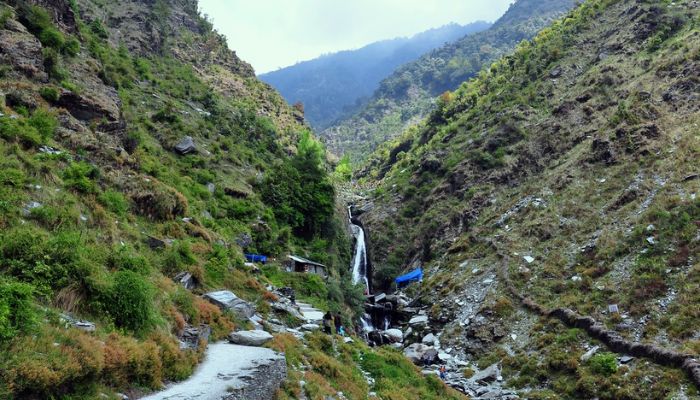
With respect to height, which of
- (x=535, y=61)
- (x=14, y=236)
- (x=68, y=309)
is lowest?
(x=68, y=309)

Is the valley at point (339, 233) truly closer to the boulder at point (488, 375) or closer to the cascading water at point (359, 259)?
the boulder at point (488, 375)

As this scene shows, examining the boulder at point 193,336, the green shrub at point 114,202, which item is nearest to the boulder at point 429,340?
the boulder at point 193,336

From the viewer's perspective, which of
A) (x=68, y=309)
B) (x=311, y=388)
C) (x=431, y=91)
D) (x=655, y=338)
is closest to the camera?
(x=68, y=309)

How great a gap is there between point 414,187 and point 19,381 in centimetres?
6238

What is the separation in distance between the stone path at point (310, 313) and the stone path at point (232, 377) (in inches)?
374

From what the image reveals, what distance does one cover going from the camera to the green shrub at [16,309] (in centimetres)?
768

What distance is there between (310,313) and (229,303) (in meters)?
8.97

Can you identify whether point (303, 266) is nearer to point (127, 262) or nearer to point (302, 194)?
point (302, 194)

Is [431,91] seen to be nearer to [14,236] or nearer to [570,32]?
[570,32]

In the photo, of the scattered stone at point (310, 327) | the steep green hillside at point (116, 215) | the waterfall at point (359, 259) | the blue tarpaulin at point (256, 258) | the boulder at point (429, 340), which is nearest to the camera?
the steep green hillside at point (116, 215)

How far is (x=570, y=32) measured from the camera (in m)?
72.7

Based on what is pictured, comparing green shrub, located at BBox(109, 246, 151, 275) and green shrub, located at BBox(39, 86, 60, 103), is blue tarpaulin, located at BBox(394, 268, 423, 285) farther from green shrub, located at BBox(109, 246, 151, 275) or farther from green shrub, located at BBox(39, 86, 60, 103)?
green shrub, located at BBox(109, 246, 151, 275)

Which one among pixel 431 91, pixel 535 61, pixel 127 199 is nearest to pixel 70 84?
pixel 127 199

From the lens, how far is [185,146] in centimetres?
4069
